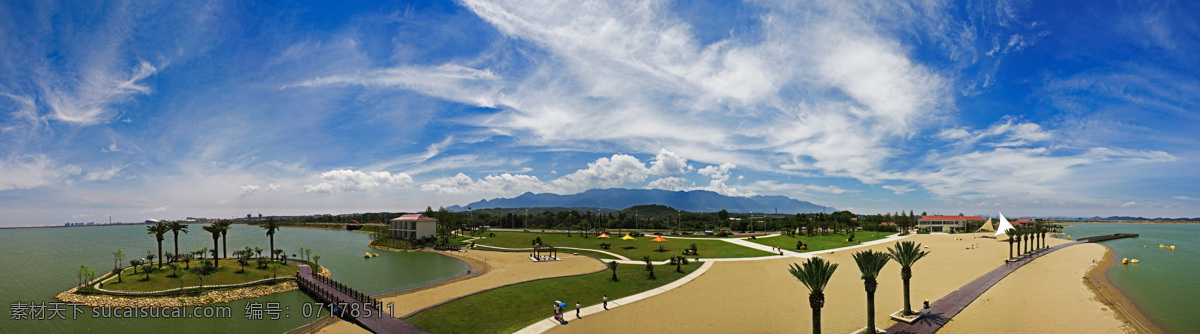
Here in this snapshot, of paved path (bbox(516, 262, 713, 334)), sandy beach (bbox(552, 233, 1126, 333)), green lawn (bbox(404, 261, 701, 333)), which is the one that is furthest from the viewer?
green lawn (bbox(404, 261, 701, 333))

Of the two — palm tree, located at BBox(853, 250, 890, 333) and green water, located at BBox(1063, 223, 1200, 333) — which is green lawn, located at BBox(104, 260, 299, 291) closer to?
palm tree, located at BBox(853, 250, 890, 333)

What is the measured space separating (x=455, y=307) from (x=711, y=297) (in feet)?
63.8

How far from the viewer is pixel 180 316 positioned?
3306 centimetres

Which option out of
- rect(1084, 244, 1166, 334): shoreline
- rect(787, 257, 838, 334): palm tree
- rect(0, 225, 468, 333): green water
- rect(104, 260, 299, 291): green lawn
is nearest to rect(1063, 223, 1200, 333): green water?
rect(1084, 244, 1166, 334): shoreline

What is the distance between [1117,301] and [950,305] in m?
17.8

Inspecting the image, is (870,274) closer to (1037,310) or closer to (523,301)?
(1037,310)

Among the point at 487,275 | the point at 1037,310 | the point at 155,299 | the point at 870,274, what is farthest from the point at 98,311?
the point at 1037,310

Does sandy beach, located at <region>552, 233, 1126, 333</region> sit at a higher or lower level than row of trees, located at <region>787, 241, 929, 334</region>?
lower

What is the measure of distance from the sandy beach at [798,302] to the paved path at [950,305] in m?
0.69

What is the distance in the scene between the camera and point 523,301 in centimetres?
3362

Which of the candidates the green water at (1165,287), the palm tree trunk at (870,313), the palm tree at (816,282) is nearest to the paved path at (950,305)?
the palm tree trunk at (870,313)

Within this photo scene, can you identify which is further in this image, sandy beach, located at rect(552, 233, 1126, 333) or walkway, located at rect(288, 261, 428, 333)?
sandy beach, located at rect(552, 233, 1126, 333)

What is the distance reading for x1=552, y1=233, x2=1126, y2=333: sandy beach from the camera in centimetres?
2747

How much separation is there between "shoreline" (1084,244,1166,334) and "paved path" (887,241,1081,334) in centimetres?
629
